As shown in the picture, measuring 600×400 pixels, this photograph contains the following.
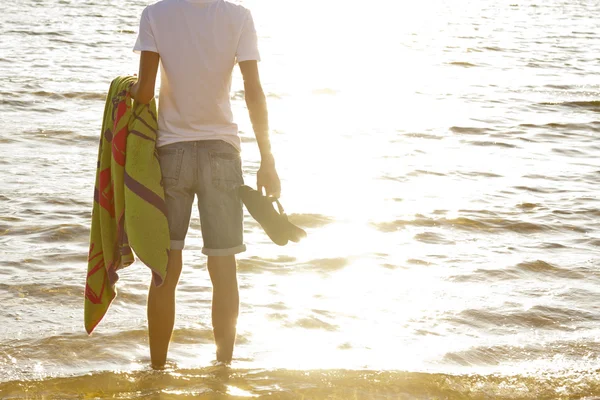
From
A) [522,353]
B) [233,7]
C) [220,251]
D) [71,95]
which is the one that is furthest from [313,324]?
[71,95]

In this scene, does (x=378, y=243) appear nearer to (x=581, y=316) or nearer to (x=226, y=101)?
(x=581, y=316)

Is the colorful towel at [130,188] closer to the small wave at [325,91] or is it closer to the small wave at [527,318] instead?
the small wave at [527,318]

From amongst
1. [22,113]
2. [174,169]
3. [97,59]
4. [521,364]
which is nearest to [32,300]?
[174,169]

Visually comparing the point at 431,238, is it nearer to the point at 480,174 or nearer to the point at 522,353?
the point at 522,353

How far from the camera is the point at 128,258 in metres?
4.17

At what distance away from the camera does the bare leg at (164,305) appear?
164 inches

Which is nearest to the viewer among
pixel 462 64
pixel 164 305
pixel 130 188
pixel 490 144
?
pixel 130 188

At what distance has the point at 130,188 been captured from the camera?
13.1ft

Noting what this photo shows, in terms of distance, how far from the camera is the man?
3.89m

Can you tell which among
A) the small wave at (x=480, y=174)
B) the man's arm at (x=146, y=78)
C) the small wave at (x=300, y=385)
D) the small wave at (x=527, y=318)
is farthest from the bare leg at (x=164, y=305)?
the small wave at (x=480, y=174)

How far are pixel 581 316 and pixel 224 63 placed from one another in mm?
3130

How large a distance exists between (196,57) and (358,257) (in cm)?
317

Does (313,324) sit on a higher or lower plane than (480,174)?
higher

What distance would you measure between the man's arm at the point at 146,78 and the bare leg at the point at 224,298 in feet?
2.70
